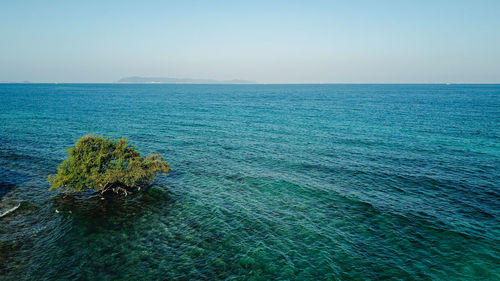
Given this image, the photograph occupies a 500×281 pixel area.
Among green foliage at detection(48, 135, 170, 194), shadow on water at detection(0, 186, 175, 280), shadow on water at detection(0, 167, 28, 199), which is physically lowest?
shadow on water at detection(0, 186, 175, 280)

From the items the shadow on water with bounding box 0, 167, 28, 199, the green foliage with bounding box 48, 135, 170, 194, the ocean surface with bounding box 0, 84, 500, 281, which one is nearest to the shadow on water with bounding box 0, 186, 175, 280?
the ocean surface with bounding box 0, 84, 500, 281

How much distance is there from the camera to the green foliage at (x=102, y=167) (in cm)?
3384

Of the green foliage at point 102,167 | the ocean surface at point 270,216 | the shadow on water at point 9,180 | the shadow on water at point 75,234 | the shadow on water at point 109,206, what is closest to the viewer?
the shadow on water at point 75,234

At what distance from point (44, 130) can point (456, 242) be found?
84922 mm

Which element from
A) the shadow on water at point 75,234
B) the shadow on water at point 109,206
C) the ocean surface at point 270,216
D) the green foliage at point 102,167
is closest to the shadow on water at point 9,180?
the ocean surface at point 270,216

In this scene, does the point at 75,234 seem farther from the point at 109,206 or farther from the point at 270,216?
the point at 270,216

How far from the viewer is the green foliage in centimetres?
3384

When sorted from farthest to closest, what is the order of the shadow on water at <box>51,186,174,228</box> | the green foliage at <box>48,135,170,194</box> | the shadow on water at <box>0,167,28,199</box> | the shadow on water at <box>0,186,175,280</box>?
the shadow on water at <box>0,167,28,199</box>, the green foliage at <box>48,135,170,194</box>, the shadow on water at <box>51,186,174,228</box>, the shadow on water at <box>0,186,175,280</box>

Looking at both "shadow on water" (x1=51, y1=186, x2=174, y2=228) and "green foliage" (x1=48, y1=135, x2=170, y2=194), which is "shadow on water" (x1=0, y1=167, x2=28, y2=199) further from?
"shadow on water" (x1=51, y1=186, x2=174, y2=228)

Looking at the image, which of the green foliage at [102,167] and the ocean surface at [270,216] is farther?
the green foliage at [102,167]

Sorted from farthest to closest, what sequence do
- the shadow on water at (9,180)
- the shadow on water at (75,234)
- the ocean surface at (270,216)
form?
the shadow on water at (9,180), the ocean surface at (270,216), the shadow on water at (75,234)

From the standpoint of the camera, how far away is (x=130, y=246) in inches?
1018

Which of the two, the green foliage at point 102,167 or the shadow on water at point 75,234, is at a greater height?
the green foliage at point 102,167

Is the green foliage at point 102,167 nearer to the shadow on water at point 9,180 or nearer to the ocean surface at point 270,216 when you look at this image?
the ocean surface at point 270,216
